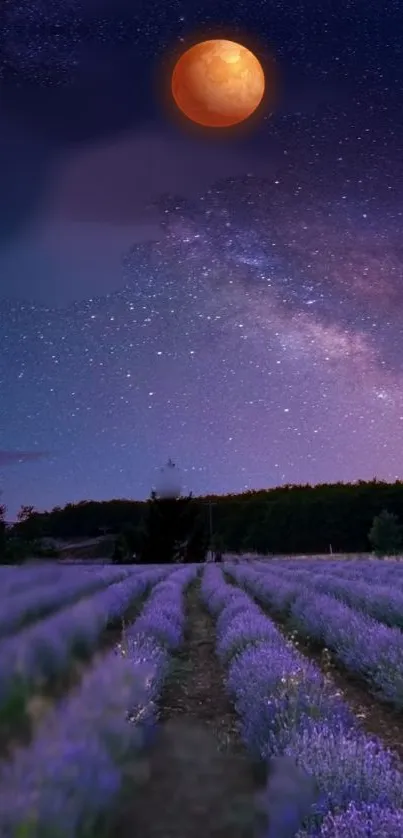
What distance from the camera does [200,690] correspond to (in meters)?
5.90

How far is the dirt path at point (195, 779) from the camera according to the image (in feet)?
9.52

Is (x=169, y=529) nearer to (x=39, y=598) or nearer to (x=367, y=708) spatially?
(x=39, y=598)

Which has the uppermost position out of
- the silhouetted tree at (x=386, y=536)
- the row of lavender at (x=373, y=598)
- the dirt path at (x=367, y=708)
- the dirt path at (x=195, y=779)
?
the silhouetted tree at (x=386, y=536)

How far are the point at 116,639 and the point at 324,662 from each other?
2.39 m

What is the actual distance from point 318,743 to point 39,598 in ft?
25.1

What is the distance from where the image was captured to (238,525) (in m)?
70.6

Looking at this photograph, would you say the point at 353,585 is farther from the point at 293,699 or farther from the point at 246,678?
the point at 293,699

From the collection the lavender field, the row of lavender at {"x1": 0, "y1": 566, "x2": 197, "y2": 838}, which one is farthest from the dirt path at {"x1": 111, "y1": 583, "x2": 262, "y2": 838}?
the row of lavender at {"x1": 0, "y1": 566, "x2": 197, "y2": 838}

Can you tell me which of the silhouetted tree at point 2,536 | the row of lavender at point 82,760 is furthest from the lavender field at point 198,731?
the silhouetted tree at point 2,536

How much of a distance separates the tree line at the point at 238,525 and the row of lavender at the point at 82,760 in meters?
30.1

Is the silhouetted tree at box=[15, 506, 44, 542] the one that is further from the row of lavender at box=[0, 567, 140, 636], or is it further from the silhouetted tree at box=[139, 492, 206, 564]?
the row of lavender at box=[0, 567, 140, 636]

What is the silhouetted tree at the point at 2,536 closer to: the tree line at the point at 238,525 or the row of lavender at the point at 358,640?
the tree line at the point at 238,525

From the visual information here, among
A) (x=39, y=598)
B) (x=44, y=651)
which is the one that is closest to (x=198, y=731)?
(x=44, y=651)

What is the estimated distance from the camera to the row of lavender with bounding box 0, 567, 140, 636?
308 inches
